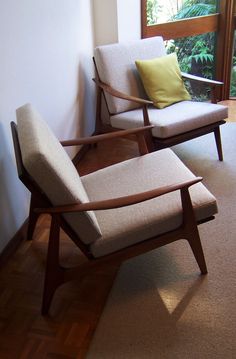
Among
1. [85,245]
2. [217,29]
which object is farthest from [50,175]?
[217,29]

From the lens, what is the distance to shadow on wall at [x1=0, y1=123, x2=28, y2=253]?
1.76 meters

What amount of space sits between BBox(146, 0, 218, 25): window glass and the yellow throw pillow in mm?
820

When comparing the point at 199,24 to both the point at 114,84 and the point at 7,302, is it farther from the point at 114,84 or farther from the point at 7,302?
the point at 7,302

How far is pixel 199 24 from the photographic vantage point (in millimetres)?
3510

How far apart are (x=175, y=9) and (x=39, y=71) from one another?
195 cm

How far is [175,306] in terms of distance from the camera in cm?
154

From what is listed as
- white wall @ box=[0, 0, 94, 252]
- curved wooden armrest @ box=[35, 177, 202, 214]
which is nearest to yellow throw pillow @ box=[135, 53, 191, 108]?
white wall @ box=[0, 0, 94, 252]

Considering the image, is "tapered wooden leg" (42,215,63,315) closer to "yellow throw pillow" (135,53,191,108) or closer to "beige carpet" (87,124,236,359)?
"beige carpet" (87,124,236,359)

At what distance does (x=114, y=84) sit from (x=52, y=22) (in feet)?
2.17

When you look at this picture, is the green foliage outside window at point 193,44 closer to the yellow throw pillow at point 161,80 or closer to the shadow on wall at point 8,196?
the yellow throw pillow at point 161,80

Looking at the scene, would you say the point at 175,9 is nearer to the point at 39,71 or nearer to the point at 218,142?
the point at 218,142

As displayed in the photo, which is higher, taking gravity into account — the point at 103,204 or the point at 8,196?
the point at 103,204

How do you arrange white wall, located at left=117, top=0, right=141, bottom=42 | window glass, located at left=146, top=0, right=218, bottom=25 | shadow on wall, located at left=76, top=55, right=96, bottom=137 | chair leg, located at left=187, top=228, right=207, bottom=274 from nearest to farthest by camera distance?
1. chair leg, located at left=187, top=228, right=207, bottom=274
2. shadow on wall, located at left=76, top=55, right=96, bottom=137
3. white wall, located at left=117, top=0, right=141, bottom=42
4. window glass, located at left=146, top=0, right=218, bottom=25

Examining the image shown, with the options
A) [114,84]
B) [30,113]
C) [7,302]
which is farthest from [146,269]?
[114,84]
